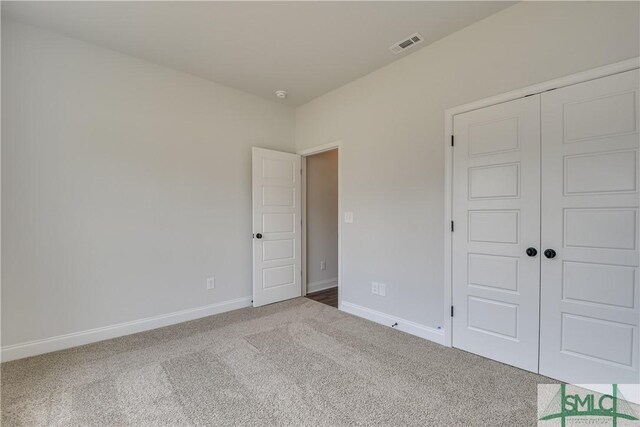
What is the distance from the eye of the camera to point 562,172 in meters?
1.95

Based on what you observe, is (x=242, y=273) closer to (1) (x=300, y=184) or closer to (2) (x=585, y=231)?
(1) (x=300, y=184)

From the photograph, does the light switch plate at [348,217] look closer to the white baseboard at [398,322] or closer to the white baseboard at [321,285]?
the white baseboard at [398,322]

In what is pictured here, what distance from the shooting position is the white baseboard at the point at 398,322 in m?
2.61

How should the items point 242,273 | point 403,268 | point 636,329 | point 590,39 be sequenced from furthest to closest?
point 242,273 → point 403,268 → point 590,39 → point 636,329

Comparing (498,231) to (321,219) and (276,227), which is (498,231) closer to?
(276,227)

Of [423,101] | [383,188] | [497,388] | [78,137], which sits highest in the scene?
[423,101]

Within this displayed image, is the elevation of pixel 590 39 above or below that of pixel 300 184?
above

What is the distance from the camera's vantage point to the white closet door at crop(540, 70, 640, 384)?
1.74m

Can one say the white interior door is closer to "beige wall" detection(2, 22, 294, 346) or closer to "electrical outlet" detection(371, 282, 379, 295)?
"beige wall" detection(2, 22, 294, 346)

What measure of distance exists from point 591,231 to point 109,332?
157 inches

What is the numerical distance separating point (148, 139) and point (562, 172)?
3579mm

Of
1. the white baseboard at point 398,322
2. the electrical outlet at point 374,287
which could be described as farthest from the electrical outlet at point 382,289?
the white baseboard at point 398,322

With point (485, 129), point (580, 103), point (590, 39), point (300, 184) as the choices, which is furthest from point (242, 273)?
point (590, 39)

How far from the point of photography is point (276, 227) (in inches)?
149
